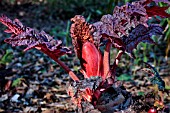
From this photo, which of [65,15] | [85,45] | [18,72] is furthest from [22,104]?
[65,15]

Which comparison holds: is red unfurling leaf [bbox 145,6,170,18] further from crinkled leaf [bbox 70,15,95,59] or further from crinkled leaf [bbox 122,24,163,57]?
crinkled leaf [bbox 70,15,95,59]

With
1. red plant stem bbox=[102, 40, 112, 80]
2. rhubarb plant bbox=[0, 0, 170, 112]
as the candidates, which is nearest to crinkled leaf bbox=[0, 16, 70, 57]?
rhubarb plant bbox=[0, 0, 170, 112]

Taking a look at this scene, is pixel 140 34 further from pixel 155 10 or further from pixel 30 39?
pixel 30 39

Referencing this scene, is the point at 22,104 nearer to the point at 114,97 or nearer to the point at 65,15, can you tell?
the point at 114,97

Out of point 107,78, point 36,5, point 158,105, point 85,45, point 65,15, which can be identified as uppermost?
point 36,5

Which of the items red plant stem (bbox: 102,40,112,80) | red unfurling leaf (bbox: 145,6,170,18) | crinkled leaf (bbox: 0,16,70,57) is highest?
red unfurling leaf (bbox: 145,6,170,18)

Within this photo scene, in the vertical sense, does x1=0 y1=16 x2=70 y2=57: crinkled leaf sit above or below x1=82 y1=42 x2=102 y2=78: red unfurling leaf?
above

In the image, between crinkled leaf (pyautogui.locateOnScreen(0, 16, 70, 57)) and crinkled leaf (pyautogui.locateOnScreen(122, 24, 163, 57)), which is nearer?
crinkled leaf (pyautogui.locateOnScreen(0, 16, 70, 57))
